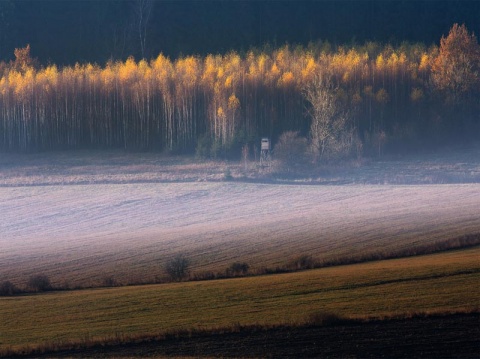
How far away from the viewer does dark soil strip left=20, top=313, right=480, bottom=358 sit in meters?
22.0

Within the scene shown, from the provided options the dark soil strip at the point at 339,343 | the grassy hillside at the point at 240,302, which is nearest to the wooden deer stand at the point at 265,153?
the grassy hillside at the point at 240,302

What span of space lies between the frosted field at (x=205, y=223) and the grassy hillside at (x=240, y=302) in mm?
3765

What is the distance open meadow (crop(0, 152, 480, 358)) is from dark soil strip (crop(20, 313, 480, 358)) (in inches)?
32.7

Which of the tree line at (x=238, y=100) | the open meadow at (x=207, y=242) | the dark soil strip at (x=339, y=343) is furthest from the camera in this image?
the tree line at (x=238, y=100)

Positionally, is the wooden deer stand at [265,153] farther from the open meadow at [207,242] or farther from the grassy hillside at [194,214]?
the open meadow at [207,242]

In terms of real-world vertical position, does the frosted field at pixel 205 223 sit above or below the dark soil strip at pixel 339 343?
above

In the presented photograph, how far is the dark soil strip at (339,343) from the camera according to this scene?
2195 cm

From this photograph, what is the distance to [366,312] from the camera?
2542cm

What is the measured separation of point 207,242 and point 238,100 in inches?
1358

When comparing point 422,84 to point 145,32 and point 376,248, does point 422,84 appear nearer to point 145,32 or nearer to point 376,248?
point 145,32

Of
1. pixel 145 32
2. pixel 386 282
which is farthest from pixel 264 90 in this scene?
pixel 386 282

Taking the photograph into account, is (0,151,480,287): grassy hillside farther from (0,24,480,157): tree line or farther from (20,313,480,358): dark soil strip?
(20,313,480,358): dark soil strip

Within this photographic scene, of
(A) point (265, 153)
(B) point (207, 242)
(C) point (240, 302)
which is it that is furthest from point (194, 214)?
(C) point (240, 302)

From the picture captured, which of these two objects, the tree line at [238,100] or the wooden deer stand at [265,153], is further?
the tree line at [238,100]
